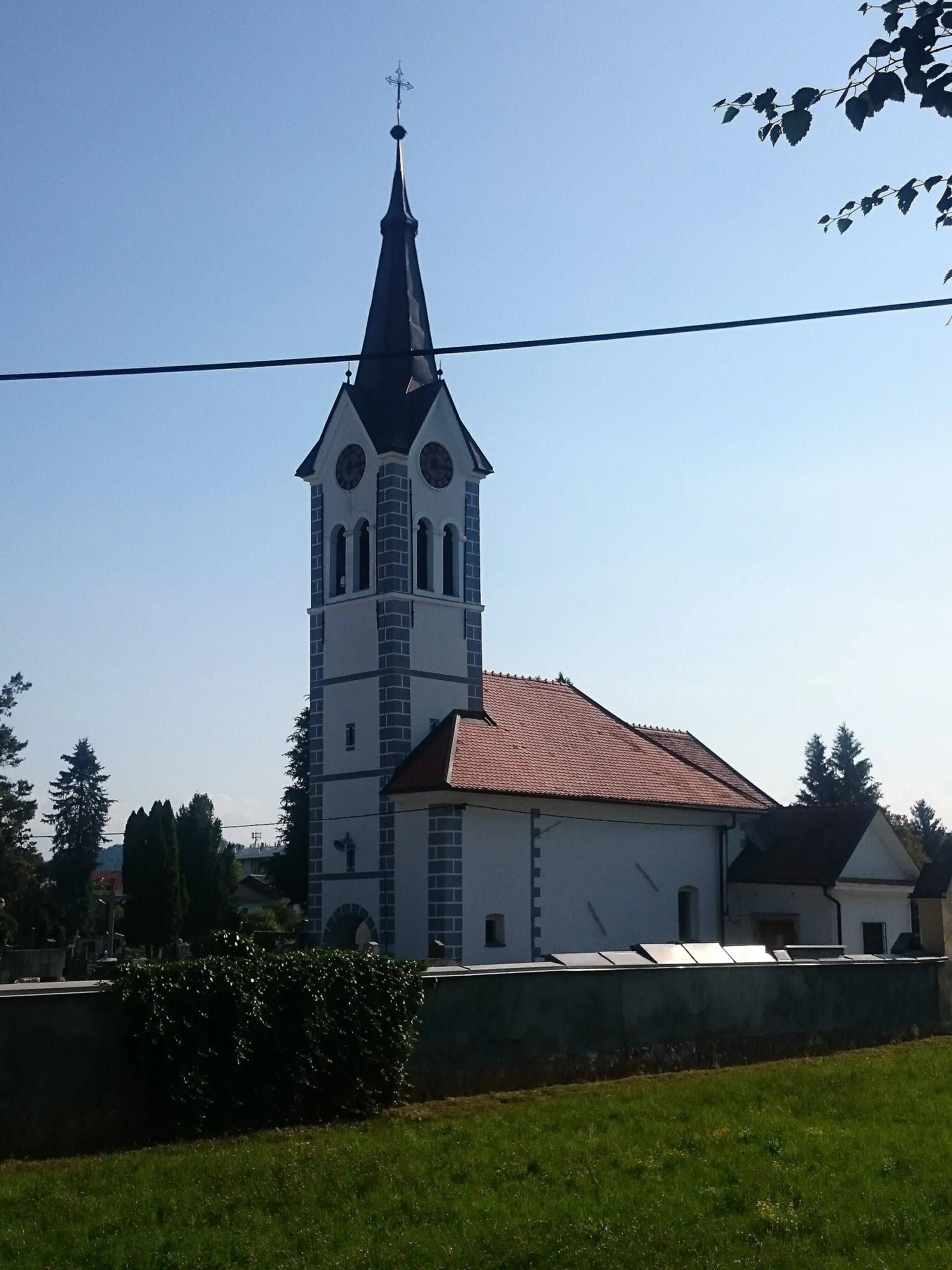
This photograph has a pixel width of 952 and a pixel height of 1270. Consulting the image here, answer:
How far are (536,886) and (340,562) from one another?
9443mm

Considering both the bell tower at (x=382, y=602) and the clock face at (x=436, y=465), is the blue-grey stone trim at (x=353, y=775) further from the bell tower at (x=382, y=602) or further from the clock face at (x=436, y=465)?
the clock face at (x=436, y=465)

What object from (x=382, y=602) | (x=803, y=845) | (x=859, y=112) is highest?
(x=382, y=602)

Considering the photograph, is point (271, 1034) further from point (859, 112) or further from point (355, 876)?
point (355, 876)

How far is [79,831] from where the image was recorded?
82500 millimetres

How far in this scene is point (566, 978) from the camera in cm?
1864

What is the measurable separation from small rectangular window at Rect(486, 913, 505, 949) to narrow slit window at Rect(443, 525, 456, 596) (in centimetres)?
804

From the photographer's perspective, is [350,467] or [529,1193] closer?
[529,1193]

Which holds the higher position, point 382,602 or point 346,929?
point 382,602

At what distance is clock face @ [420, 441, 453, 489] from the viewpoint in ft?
117

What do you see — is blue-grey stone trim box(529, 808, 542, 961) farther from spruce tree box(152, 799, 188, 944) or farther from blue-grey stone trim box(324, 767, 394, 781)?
spruce tree box(152, 799, 188, 944)

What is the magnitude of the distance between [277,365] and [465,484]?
24417 millimetres

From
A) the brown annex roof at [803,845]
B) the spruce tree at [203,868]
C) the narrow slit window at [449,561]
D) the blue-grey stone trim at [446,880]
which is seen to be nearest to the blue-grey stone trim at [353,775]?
the blue-grey stone trim at [446,880]

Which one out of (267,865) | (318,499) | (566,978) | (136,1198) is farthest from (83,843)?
(136,1198)

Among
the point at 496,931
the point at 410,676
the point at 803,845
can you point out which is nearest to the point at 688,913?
the point at 803,845
